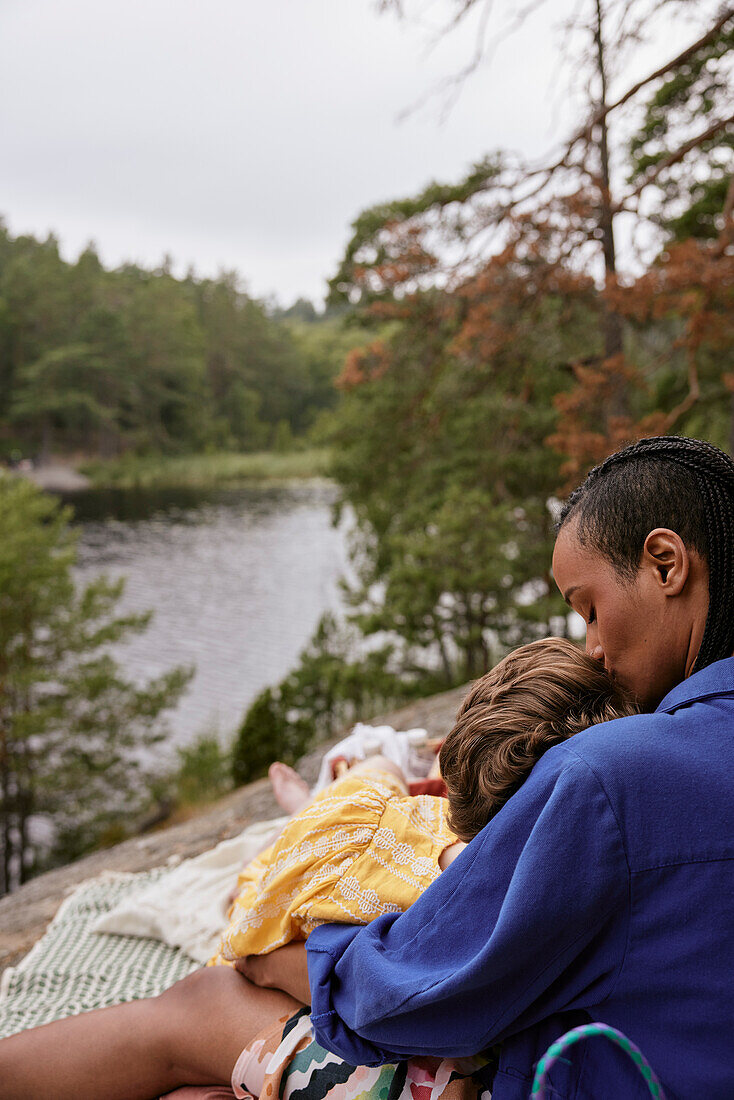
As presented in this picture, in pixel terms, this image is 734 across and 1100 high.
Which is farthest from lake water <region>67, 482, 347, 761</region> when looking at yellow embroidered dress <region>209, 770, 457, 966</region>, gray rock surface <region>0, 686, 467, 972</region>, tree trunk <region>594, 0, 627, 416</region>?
yellow embroidered dress <region>209, 770, 457, 966</region>

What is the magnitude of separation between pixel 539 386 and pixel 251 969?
11.9 meters

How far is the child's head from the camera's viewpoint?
127 centimetres

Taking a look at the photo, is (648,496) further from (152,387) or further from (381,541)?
(152,387)

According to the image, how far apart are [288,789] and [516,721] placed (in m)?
1.86

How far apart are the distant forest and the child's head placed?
34835 millimetres

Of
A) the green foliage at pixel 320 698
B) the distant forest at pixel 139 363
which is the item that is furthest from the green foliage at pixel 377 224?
the distant forest at pixel 139 363

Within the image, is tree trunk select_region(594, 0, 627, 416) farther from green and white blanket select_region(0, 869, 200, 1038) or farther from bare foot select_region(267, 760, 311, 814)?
green and white blanket select_region(0, 869, 200, 1038)

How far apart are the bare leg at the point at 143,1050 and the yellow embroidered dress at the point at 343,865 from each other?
0.34ft

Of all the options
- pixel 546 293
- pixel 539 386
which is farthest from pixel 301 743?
pixel 546 293

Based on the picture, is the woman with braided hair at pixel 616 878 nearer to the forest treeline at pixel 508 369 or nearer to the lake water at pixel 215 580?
the forest treeline at pixel 508 369

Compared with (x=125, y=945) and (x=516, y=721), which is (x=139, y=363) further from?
(x=516, y=721)

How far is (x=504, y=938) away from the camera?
1021mm

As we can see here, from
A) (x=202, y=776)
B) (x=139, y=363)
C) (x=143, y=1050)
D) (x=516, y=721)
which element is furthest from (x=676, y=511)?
(x=139, y=363)

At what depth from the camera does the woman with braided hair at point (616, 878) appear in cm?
98
